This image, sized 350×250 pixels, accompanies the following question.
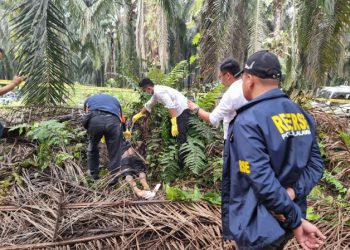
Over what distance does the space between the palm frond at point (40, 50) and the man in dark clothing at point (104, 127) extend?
157 cm

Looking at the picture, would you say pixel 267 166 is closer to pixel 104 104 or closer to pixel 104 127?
pixel 104 127

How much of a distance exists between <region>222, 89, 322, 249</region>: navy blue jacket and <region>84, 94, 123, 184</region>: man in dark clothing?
10.8ft

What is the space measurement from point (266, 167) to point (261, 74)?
510 mm

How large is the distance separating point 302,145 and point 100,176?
384cm

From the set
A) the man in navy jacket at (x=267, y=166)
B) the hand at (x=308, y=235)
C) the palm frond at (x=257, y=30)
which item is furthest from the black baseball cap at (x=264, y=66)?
the palm frond at (x=257, y=30)

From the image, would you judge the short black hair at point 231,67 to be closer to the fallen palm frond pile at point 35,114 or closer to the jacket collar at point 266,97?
the jacket collar at point 266,97

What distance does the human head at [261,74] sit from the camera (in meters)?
2.01

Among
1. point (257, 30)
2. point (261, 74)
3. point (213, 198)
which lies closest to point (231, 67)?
point (213, 198)

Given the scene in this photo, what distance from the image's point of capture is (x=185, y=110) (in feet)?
19.3

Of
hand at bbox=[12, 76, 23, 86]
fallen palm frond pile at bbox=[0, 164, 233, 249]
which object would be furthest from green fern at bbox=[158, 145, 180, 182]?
hand at bbox=[12, 76, 23, 86]

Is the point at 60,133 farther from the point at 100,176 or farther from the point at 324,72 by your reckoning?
the point at 324,72

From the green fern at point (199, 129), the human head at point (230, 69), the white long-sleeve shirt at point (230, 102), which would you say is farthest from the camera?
the green fern at point (199, 129)

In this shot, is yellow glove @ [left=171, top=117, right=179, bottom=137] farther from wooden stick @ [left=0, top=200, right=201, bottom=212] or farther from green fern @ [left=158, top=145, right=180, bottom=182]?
wooden stick @ [left=0, top=200, right=201, bottom=212]

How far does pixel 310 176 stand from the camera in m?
2.13
